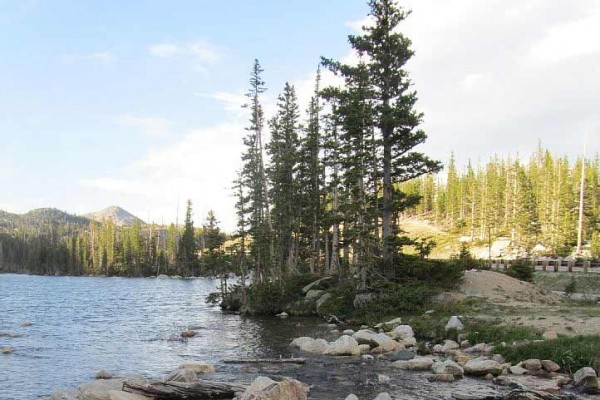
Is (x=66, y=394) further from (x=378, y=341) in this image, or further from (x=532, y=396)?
(x=532, y=396)

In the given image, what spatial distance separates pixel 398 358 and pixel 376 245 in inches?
520

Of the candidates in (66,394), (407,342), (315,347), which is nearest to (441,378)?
(407,342)

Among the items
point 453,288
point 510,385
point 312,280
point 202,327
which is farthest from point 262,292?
point 510,385

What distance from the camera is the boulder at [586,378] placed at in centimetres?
1405

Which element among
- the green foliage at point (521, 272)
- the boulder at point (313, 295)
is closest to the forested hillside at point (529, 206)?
the green foliage at point (521, 272)

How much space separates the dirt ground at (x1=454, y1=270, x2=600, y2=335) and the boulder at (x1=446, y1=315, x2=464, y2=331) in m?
1.73

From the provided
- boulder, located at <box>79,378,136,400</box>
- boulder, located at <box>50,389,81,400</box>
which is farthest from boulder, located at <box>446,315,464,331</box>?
boulder, located at <box>50,389,81,400</box>

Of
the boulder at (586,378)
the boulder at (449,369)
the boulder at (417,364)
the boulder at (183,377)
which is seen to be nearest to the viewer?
the boulder at (586,378)

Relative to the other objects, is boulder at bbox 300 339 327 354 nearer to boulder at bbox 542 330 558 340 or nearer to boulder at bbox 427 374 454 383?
boulder at bbox 427 374 454 383

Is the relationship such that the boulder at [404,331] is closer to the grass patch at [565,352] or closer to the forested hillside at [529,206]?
the grass patch at [565,352]

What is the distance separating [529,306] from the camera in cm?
2603

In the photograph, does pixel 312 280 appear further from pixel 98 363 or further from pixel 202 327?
pixel 98 363

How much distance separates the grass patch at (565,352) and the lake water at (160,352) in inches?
120

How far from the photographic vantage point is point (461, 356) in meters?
18.7
